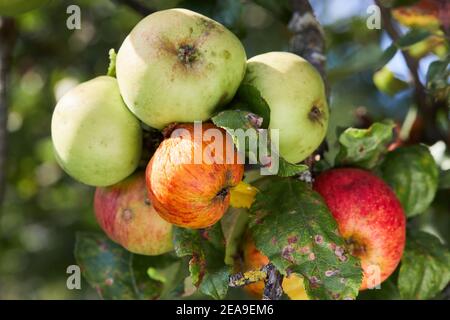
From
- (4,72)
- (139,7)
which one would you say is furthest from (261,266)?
(4,72)

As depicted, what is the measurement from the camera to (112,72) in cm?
143

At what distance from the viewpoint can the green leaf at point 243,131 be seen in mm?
1205

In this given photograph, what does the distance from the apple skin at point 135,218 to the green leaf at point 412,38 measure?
668 millimetres

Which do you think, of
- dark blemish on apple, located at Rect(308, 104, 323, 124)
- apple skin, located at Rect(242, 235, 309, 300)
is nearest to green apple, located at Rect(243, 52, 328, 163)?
dark blemish on apple, located at Rect(308, 104, 323, 124)

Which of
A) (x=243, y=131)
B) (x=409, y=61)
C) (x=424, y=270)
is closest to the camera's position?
(x=243, y=131)

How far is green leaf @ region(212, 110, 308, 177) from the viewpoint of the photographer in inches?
47.4

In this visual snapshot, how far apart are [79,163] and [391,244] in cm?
61

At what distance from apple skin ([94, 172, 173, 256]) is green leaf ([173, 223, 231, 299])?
0.22ft

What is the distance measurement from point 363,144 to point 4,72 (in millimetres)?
986

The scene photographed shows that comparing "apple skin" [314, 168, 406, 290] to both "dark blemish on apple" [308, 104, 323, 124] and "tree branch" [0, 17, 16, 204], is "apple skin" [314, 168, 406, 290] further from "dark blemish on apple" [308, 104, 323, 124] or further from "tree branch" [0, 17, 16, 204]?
"tree branch" [0, 17, 16, 204]

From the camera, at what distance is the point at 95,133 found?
1.32m

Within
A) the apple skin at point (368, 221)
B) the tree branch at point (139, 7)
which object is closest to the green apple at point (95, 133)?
the apple skin at point (368, 221)

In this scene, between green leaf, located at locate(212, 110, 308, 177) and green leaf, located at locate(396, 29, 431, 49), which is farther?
green leaf, located at locate(396, 29, 431, 49)

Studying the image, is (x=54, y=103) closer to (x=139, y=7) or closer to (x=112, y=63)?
(x=139, y=7)
